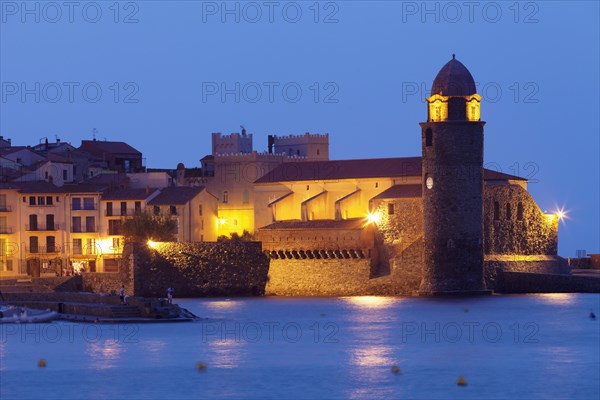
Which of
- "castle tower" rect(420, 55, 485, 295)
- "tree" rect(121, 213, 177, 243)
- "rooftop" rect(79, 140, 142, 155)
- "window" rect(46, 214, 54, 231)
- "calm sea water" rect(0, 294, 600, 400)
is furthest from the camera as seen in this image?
"rooftop" rect(79, 140, 142, 155)

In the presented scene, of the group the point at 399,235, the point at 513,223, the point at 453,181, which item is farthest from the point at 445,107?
the point at 399,235

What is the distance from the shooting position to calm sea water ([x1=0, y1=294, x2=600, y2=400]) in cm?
4725

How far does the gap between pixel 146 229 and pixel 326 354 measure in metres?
34.0

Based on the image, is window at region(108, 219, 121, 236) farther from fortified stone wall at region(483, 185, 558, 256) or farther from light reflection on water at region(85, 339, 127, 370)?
light reflection on water at region(85, 339, 127, 370)

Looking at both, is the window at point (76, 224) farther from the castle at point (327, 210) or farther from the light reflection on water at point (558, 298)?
the light reflection on water at point (558, 298)

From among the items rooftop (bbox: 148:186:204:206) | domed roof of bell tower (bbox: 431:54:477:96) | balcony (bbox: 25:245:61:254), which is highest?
domed roof of bell tower (bbox: 431:54:477:96)

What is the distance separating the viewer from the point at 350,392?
153ft

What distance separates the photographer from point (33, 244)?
9106 centimetres

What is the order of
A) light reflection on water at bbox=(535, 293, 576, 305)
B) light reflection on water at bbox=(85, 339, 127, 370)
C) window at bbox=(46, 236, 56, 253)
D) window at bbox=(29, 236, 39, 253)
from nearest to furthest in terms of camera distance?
light reflection on water at bbox=(85, 339, 127, 370) → light reflection on water at bbox=(535, 293, 576, 305) → window at bbox=(29, 236, 39, 253) → window at bbox=(46, 236, 56, 253)

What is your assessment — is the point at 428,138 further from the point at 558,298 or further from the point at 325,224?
the point at 325,224

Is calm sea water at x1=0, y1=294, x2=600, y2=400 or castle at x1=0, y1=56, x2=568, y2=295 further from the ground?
castle at x1=0, y1=56, x2=568, y2=295

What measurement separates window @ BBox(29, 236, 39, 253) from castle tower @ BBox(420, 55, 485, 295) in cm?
2356

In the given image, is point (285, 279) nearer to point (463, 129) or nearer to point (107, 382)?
point (463, 129)

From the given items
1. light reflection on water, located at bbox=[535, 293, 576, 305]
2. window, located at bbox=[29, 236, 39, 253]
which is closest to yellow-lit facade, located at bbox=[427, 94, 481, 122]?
light reflection on water, located at bbox=[535, 293, 576, 305]
